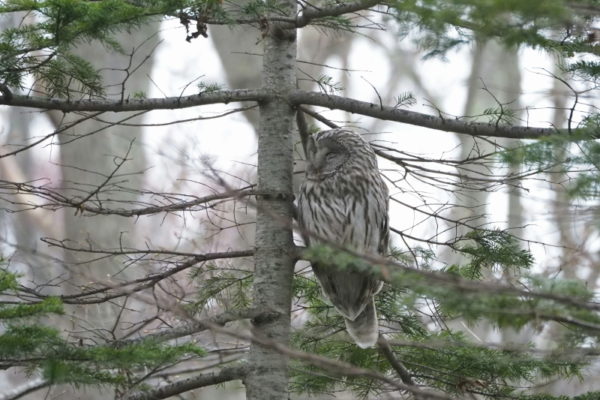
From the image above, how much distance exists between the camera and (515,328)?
318cm

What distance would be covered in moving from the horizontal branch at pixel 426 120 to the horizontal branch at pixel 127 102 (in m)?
0.52

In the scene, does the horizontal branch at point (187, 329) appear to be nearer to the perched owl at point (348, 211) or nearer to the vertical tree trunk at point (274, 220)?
the vertical tree trunk at point (274, 220)

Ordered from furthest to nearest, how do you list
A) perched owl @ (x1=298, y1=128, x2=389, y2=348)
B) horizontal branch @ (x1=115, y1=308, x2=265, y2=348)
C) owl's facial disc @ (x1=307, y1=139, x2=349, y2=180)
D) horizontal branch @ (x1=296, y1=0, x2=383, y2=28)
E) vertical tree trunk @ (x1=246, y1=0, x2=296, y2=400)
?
owl's facial disc @ (x1=307, y1=139, x2=349, y2=180), perched owl @ (x1=298, y1=128, x2=389, y2=348), vertical tree trunk @ (x1=246, y1=0, x2=296, y2=400), horizontal branch @ (x1=296, y1=0, x2=383, y2=28), horizontal branch @ (x1=115, y1=308, x2=265, y2=348)

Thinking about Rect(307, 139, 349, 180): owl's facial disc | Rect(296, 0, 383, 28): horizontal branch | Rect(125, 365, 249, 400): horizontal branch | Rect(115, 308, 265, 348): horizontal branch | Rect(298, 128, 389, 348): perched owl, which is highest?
Rect(296, 0, 383, 28): horizontal branch

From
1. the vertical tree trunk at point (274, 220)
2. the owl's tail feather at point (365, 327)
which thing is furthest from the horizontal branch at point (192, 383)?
the owl's tail feather at point (365, 327)

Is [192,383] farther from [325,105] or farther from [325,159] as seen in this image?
[325,159]

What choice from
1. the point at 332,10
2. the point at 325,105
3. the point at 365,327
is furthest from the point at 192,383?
the point at 332,10

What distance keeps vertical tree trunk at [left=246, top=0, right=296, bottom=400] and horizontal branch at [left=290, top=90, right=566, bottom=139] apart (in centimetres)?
27

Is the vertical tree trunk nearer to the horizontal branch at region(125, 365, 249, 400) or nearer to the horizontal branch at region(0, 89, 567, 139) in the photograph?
the horizontal branch at region(125, 365, 249, 400)

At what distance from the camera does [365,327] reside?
6.00m

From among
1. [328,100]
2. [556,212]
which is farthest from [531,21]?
[328,100]

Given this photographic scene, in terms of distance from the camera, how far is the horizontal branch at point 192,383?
4.87 metres

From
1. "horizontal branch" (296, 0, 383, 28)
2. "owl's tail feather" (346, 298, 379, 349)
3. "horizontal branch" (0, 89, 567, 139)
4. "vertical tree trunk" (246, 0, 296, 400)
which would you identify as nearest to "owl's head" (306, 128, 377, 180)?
"vertical tree trunk" (246, 0, 296, 400)

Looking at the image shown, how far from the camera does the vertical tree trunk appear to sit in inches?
198
